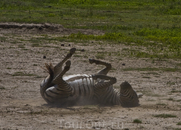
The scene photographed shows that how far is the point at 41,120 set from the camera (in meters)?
6.05

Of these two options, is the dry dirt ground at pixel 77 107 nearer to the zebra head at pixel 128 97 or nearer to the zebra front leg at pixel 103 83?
the zebra head at pixel 128 97

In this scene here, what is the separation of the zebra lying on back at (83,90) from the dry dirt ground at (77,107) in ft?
0.61

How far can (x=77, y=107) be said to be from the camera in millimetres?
6961

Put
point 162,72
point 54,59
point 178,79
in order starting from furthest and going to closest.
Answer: point 54,59 < point 162,72 < point 178,79

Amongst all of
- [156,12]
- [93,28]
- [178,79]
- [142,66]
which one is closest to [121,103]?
[178,79]

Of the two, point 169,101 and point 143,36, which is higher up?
point 143,36

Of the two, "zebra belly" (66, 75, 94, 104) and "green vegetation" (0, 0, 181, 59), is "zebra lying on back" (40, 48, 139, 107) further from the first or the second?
"green vegetation" (0, 0, 181, 59)

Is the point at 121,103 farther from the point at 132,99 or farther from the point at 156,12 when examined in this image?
the point at 156,12

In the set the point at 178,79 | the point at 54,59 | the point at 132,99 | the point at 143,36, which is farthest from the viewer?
the point at 143,36

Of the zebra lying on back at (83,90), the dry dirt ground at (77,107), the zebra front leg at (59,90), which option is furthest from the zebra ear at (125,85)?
the zebra front leg at (59,90)

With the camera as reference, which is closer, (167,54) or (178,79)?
(178,79)

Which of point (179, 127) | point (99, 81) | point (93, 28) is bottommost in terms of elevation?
point (179, 127)

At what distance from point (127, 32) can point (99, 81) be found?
38.6ft

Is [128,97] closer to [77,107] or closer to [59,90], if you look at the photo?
[77,107]
